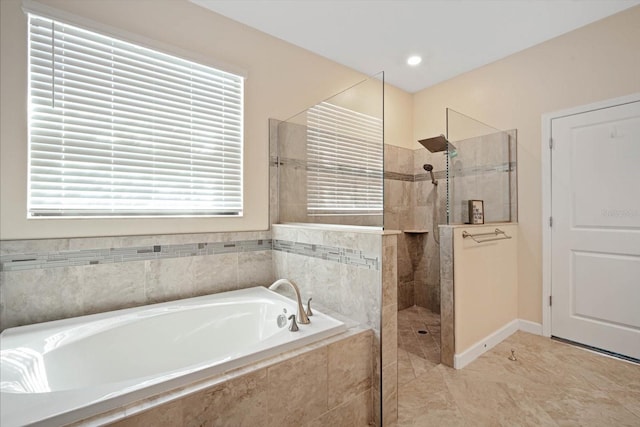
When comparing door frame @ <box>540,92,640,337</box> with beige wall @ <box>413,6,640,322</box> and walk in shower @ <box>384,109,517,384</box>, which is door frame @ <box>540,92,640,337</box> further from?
walk in shower @ <box>384,109,517,384</box>

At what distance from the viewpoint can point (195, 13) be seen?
2.14 meters

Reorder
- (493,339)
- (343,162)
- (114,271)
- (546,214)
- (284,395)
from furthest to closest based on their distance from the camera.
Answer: (546,214) < (493,339) < (343,162) < (114,271) < (284,395)

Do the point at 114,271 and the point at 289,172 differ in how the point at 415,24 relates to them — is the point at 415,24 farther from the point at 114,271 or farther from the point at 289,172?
the point at 114,271

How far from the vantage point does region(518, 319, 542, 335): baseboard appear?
2.67 m

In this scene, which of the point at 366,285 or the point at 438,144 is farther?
the point at 438,144

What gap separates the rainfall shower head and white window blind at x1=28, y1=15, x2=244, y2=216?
173 cm

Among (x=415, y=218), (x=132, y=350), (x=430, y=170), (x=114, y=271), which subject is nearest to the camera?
(x=132, y=350)

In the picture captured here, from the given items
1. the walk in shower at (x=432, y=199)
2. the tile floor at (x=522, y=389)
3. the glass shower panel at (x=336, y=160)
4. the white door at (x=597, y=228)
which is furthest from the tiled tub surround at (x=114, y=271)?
the white door at (x=597, y=228)

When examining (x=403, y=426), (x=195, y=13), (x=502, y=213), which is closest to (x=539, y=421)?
(x=403, y=426)

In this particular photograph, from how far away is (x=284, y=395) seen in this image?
1.26 meters

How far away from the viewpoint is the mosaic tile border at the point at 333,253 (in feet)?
5.45

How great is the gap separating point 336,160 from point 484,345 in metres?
1.86

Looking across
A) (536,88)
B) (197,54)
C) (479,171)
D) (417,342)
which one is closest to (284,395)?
(417,342)

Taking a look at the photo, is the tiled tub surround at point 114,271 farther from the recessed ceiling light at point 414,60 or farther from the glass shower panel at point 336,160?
the recessed ceiling light at point 414,60
